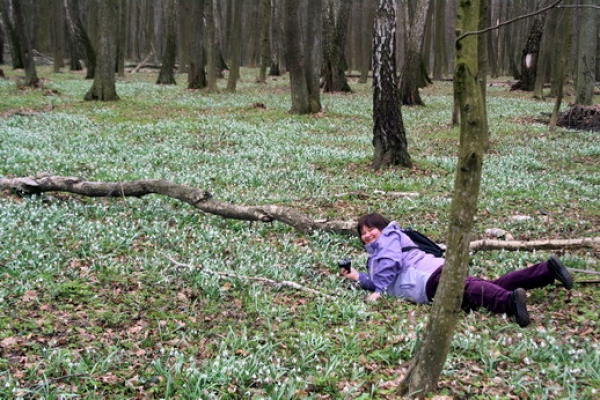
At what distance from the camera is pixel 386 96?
439 inches

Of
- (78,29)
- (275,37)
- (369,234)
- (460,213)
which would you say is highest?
(275,37)

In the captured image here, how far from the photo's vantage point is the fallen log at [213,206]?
22.1 ft

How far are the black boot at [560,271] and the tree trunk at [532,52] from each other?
25.1 meters

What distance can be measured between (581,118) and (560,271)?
51.8 ft

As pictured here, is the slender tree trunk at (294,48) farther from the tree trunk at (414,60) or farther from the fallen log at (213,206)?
the fallen log at (213,206)

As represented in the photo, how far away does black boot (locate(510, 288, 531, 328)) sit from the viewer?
487cm

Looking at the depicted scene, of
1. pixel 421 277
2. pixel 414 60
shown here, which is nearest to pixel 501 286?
pixel 421 277

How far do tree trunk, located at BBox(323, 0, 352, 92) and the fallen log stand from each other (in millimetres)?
19252

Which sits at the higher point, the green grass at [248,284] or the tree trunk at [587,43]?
the tree trunk at [587,43]

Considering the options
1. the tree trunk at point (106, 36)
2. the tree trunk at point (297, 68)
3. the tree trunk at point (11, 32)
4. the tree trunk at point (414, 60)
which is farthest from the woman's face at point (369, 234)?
the tree trunk at point (11, 32)

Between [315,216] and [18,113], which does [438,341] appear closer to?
[315,216]

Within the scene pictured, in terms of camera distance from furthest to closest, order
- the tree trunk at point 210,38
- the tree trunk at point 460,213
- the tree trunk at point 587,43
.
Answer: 1. the tree trunk at point 210,38
2. the tree trunk at point 587,43
3. the tree trunk at point 460,213

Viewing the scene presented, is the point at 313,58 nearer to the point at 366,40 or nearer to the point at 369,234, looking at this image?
the point at 366,40

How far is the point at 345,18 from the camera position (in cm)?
2573
